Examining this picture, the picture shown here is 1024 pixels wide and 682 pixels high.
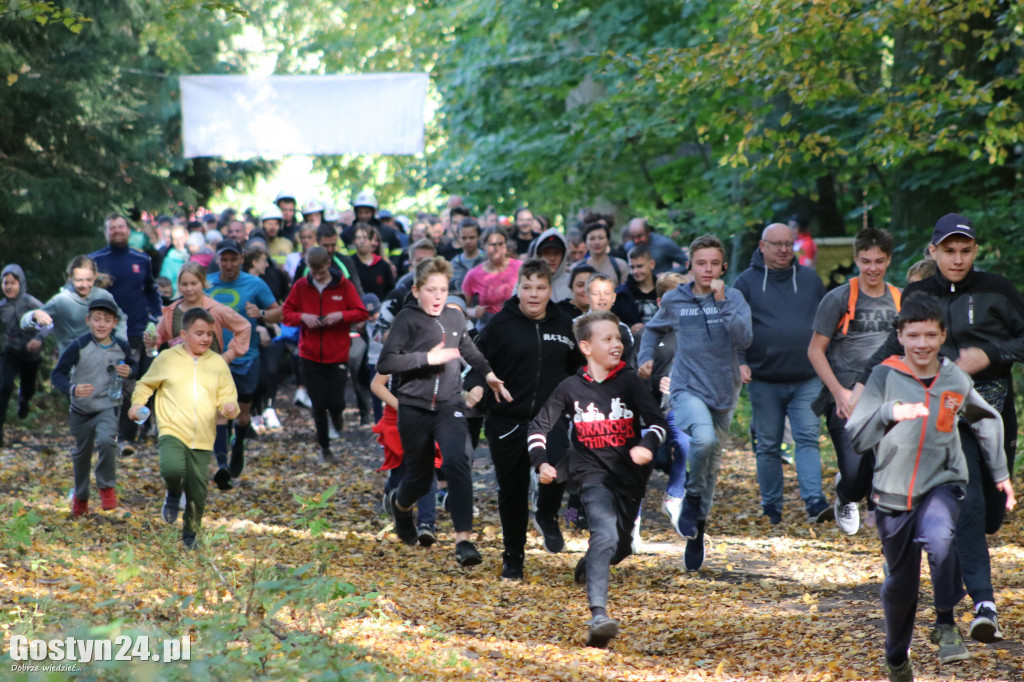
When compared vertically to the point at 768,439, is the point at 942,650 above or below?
below

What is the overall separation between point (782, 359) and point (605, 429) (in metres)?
3.11

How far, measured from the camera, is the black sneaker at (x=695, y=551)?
29.2ft

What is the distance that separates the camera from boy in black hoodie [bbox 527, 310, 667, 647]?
7316 mm

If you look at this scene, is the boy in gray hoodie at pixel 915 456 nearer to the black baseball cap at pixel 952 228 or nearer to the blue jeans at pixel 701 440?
the black baseball cap at pixel 952 228

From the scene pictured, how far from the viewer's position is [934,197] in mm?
16453

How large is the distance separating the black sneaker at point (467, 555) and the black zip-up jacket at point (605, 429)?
158 centimetres

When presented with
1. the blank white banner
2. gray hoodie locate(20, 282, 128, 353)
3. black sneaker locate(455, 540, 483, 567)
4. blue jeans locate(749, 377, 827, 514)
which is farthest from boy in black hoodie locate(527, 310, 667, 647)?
the blank white banner

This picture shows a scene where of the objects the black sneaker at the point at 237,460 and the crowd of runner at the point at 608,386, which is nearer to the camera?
the crowd of runner at the point at 608,386

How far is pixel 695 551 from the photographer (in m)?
8.91

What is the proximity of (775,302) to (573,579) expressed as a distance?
10.1 ft

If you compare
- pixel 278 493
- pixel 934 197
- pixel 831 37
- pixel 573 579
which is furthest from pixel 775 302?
pixel 934 197

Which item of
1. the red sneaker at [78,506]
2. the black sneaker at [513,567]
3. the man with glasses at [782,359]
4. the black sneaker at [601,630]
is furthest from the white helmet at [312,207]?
the black sneaker at [601,630]

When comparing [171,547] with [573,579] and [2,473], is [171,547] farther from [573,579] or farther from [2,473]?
[2,473]

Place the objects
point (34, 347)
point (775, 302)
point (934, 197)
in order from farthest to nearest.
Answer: point (934, 197)
point (34, 347)
point (775, 302)
